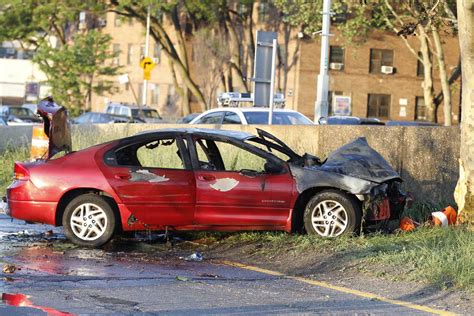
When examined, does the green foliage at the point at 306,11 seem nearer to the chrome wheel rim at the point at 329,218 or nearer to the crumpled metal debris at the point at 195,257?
the chrome wheel rim at the point at 329,218

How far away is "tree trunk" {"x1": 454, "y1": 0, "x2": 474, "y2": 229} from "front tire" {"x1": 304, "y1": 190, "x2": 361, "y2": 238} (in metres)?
1.32

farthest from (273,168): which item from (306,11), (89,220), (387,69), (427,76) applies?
(387,69)

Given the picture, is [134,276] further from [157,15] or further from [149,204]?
[157,15]

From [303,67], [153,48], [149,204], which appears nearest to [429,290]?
[149,204]

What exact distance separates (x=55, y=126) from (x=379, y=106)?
44.6 metres

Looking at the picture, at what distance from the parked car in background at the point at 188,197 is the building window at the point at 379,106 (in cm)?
4514

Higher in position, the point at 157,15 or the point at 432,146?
the point at 157,15

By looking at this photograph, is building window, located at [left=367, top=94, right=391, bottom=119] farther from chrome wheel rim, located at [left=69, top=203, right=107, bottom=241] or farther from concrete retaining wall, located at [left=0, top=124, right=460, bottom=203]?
chrome wheel rim, located at [left=69, top=203, right=107, bottom=241]

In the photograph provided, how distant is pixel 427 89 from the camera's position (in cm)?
4472

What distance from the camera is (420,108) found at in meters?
58.1

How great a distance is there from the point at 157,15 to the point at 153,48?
833cm

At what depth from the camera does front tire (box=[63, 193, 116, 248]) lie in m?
11.9

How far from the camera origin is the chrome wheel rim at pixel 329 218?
39.3 ft

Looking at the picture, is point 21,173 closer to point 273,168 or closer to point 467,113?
point 273,168
